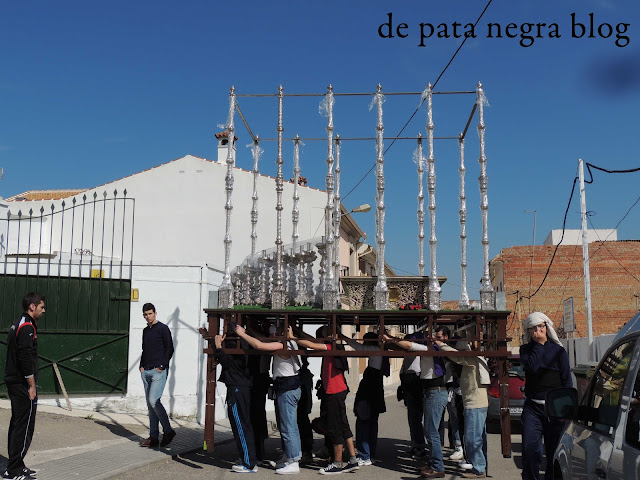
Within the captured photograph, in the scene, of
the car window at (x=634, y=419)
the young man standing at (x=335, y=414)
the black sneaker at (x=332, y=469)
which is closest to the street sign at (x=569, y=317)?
the young man standing at (x=335, y=414)

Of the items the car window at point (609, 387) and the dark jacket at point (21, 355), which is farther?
the dark jacket at point (21, 355)

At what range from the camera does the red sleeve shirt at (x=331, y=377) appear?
8.78 meters

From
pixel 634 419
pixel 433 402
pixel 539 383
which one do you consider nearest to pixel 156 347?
pixel 433 402

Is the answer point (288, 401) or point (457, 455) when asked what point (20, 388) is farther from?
point (457, 455)

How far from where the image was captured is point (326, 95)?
949cm

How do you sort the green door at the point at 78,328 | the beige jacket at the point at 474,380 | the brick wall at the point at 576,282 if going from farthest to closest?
1. the brick wall at the point at 576,282
2. the green door at the point at 78,328
3. the beige jacket at the point at 474,380

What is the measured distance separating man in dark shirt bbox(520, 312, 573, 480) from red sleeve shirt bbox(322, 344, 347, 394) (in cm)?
260

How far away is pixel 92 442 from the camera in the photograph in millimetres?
10070

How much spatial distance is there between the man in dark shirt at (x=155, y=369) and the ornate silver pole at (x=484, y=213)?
4.39 meters

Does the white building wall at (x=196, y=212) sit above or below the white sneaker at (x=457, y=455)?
above

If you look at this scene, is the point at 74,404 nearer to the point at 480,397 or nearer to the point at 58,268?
the point at 58,268

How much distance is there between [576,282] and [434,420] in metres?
39.5

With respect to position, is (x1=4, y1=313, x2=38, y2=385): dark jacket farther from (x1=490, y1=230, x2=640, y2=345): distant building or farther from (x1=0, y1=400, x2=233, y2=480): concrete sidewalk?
(x1=490, y1=230, x2=640, y2=345): distant building

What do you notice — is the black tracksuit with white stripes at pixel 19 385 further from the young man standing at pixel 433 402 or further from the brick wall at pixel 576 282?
the brick wall at pixel 576 282
